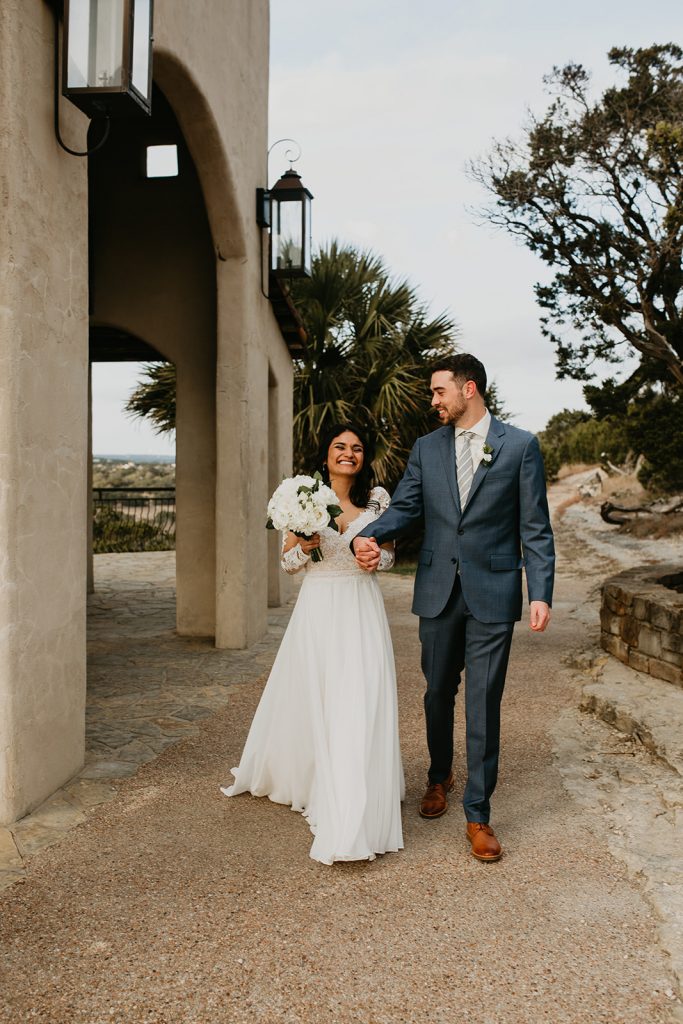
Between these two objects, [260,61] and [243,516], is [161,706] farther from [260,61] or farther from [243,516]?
[260,61]

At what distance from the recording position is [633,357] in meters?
10.9

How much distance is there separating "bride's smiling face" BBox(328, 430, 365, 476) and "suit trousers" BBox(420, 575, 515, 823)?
77 cm

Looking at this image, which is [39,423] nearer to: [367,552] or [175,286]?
[367,552]

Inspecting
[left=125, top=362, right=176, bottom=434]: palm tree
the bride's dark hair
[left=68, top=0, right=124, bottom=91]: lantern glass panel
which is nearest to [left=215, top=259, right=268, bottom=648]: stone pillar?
the bride's dark hair

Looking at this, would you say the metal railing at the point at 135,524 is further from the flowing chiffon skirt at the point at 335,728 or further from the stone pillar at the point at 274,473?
the flowing chiffon skirt at the point at 335,728

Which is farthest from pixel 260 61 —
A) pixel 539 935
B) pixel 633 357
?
pixel 539 935

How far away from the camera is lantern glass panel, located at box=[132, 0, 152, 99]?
397 centimetres

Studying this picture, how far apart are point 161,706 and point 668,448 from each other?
7233mm

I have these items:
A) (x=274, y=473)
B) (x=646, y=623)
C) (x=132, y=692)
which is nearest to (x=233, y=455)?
(x=132, y=692)

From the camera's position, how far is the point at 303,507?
11.8 ft

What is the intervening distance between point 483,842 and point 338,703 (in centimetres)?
82

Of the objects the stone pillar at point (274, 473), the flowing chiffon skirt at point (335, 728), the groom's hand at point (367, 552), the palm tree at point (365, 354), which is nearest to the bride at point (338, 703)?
the flowing chiffon skirt at point (335, 728)

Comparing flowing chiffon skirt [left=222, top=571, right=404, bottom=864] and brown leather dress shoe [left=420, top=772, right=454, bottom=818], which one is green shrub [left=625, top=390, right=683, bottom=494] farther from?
flowing chiffon skirt [left=222, top=571, right=404, bottom=864]

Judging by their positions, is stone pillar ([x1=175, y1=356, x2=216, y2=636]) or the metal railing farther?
the metal railing
